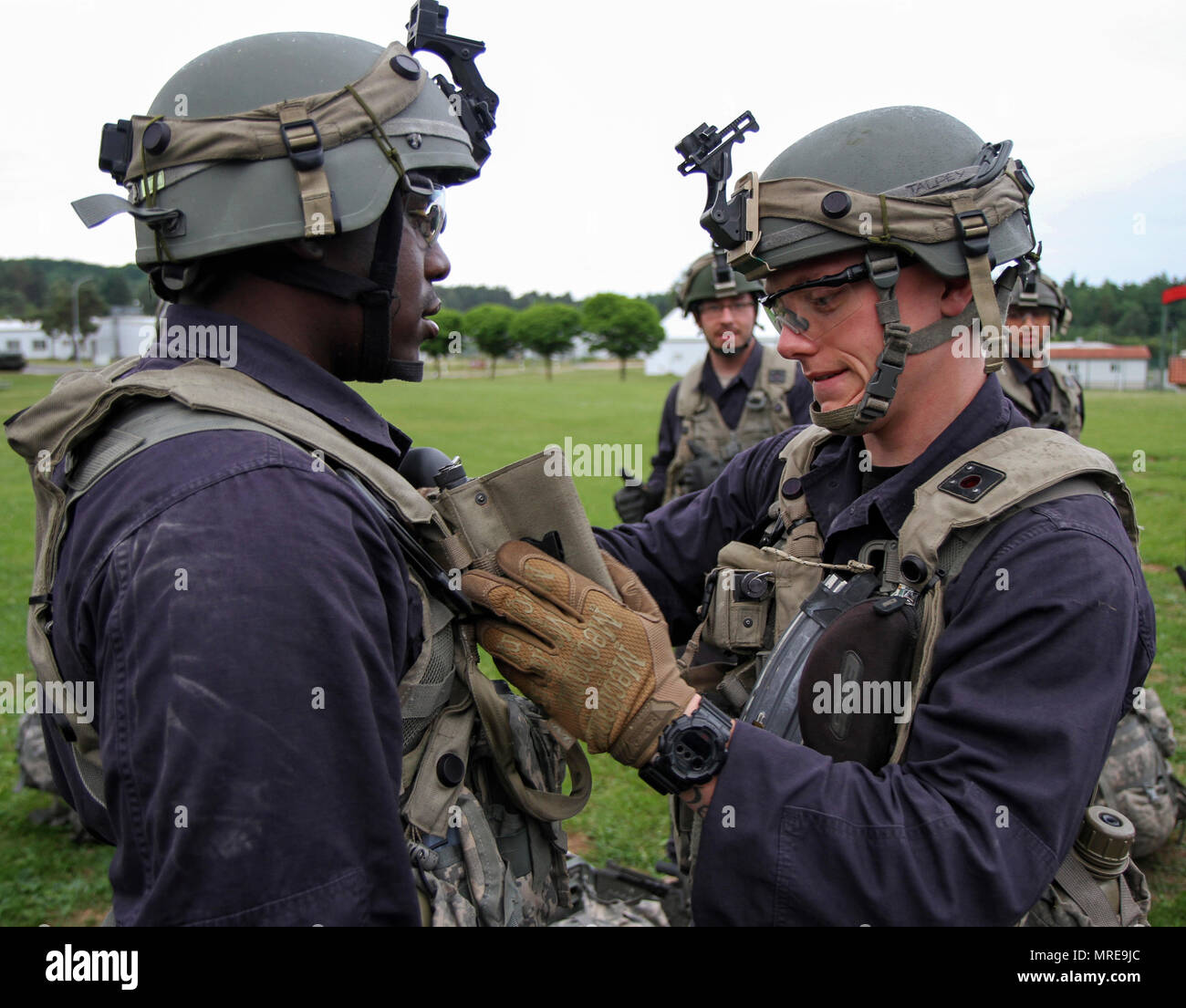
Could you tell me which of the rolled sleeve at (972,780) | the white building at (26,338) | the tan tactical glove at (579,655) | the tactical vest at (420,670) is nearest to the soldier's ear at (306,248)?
the tactical vest at (420,670)

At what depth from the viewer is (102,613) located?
68.7 inches

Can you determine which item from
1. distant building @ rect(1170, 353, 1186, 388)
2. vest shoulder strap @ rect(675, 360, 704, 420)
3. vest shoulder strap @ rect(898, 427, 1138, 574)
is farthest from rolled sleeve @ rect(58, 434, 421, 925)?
distant building @ rect(1170, 353, 1186, 388)

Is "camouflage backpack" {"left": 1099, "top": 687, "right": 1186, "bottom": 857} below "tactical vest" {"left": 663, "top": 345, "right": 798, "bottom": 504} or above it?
below

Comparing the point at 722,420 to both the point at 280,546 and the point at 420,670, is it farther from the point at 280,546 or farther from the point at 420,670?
the point at 280,546

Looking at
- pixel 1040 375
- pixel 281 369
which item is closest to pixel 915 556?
pixel 281 369

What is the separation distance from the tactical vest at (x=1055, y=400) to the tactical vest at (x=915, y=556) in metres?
4.55

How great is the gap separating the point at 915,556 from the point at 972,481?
0.85 feet

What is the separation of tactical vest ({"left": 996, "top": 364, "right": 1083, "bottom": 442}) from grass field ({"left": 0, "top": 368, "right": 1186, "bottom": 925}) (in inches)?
31.9

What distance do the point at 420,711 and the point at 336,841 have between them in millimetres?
525

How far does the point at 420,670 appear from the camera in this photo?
2.14 metres

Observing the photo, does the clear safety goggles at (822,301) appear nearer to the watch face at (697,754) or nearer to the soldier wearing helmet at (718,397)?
the watch face at (697,754)

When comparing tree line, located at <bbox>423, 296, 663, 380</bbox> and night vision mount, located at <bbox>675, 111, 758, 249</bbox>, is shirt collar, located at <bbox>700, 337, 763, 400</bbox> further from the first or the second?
tree line, located at <bbox>423, 296, 663, 380</bbox>

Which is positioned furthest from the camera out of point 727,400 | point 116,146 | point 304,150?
point 727,400

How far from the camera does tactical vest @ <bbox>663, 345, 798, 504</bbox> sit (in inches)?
301
